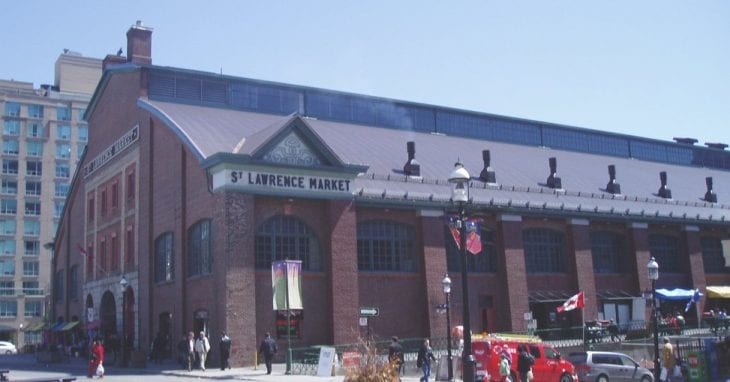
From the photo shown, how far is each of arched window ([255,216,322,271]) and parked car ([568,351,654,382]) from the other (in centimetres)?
1369

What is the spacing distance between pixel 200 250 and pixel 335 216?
22.4 ft

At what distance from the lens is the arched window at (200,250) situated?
1602 inches

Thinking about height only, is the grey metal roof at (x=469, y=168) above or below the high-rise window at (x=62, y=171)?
below

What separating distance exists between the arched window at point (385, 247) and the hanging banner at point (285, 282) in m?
5.80

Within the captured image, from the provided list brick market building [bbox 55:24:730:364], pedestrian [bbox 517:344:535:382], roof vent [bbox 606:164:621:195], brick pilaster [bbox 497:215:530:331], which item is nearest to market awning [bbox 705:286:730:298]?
brick market building [bbox 55:24:730:364]

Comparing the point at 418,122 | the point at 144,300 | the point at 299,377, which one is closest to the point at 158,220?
the point at 144,300

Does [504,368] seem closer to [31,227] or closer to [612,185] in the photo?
[612,185]

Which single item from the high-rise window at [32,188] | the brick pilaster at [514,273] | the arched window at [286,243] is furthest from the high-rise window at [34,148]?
the brick pilaster at [514,273]

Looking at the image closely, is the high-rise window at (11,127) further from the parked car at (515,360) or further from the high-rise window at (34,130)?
the parked car at (515,360)

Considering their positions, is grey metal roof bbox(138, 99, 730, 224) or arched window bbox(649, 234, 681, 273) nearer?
grey metal roof bbox(138, 99, 730, 224)

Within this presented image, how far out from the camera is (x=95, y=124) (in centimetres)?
5906

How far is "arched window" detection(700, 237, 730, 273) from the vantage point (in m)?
59.6

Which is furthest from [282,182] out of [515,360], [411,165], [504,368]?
[504,368]

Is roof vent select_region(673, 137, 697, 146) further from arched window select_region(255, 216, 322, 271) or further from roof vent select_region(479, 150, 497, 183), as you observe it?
arched window select_region(255, 216, 322, 271)
